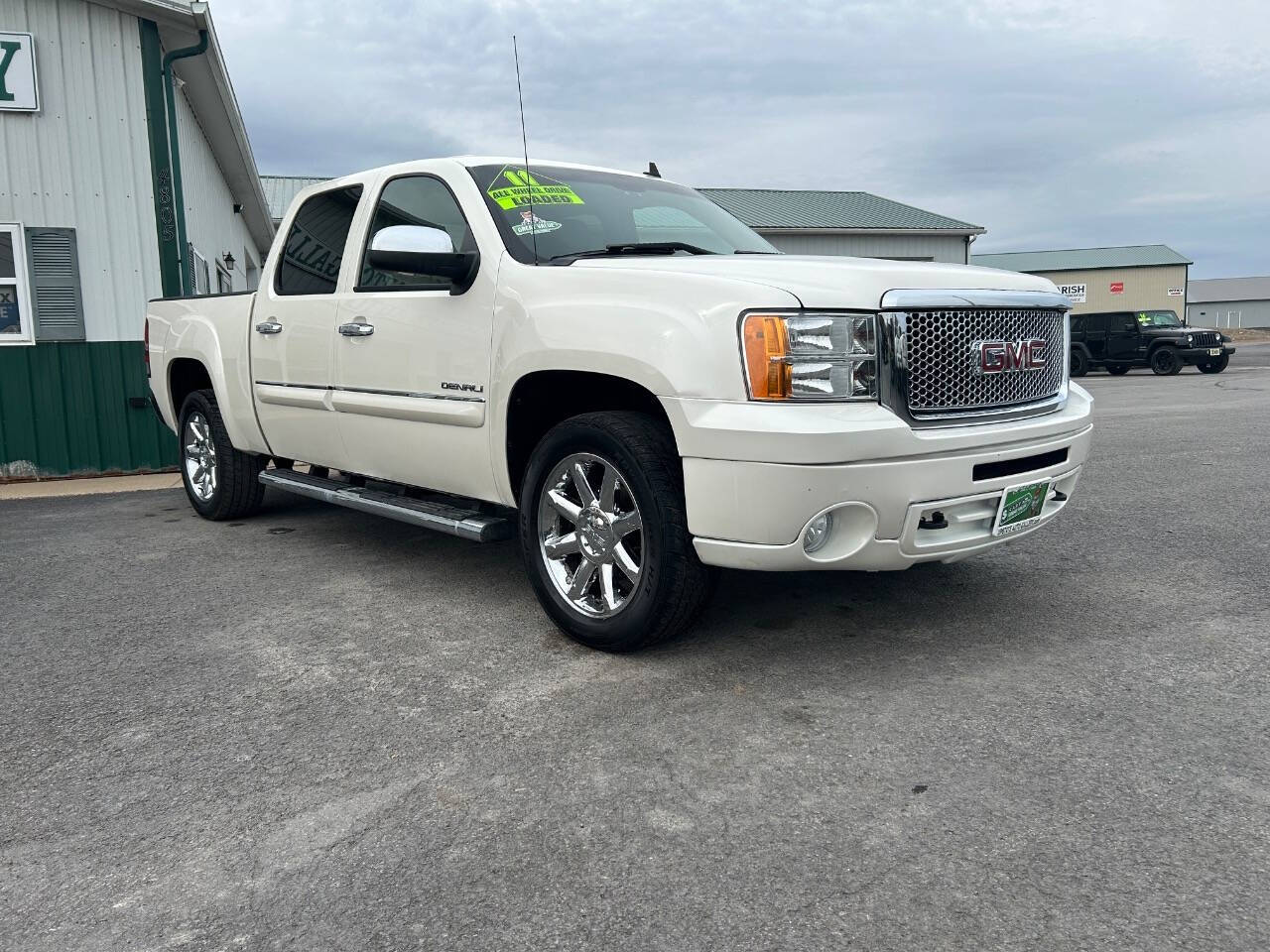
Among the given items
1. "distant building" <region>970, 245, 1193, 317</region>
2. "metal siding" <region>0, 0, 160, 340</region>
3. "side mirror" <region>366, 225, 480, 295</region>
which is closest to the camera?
"side mirror" <region>366, 225, 480, 295</region>

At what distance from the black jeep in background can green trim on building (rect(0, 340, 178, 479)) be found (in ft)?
71.6

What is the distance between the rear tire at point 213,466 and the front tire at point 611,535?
306 centimetres

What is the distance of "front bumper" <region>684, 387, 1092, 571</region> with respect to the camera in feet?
10.5

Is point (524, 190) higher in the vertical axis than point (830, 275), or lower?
higher

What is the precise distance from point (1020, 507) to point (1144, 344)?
24.1 meters

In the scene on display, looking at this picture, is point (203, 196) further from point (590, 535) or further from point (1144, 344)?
point (1144, 344)

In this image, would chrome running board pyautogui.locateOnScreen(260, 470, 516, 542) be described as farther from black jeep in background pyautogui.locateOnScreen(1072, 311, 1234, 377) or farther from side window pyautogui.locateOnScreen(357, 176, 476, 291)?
black jeep in background pyautogui.locateOnScreen(1072, 311, 1234, 377)

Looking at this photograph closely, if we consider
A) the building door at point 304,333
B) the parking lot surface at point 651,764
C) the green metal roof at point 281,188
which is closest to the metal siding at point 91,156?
the building door at point 304,333

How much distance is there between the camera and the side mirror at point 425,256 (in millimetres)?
4020

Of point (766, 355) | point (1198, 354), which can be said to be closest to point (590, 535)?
point (766, 355)

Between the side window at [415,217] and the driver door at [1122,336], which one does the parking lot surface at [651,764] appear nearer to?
the side window at [415,217]

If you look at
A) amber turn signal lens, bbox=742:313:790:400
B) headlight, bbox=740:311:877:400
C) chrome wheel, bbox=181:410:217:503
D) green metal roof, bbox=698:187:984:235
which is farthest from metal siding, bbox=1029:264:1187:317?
amber turn signal lens, bbox=742:313:790:400

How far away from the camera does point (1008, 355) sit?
12.2 feet

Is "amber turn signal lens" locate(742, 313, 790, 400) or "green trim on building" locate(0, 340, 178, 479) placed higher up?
"amber turn signal lens" locate(742, 313, 790, 400)
